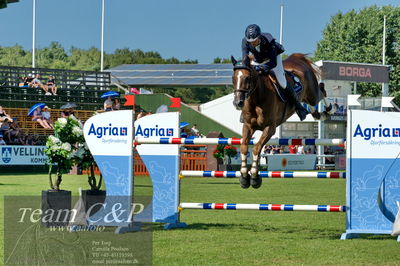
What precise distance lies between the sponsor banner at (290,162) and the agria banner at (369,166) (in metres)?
21.7

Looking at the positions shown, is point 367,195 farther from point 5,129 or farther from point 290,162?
point 290,162

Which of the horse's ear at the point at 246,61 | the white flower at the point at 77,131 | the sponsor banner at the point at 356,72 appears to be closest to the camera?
the horse's ear at the point at 246,61

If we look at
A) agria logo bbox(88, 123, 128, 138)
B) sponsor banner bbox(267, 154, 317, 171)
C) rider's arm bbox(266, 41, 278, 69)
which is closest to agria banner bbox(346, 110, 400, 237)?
rider's arm bbox(266, 41, 278, 69)

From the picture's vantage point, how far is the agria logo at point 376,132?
8859 millimetres

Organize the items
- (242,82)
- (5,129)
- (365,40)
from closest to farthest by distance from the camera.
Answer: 1. (242,82)
2. (5,129)
3. (365,40)

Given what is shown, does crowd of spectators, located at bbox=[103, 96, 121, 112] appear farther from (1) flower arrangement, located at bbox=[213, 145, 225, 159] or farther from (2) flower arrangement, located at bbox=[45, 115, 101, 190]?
(2) flower arrangement, located at bbox=[45, 115, 101, 190]

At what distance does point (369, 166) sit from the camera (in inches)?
354

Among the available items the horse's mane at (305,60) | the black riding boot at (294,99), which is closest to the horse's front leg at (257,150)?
the black riding boot at (294,99)

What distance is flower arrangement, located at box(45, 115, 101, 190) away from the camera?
9594mm

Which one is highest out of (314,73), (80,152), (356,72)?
(356,72)

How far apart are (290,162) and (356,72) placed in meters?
6.88

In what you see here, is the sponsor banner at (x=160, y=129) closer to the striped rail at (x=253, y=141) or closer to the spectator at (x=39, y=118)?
the striped rail at (x=253, y=141)

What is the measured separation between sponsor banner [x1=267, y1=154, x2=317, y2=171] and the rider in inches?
852

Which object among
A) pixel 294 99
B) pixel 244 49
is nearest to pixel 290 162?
pixel 294 99
